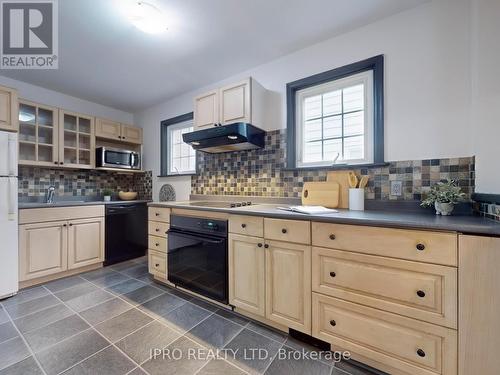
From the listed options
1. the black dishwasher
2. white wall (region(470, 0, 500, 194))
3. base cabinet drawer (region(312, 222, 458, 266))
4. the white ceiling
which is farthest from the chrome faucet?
white wall (region(470, 0, 500, 194))

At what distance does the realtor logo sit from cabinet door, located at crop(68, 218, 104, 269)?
1.71 m

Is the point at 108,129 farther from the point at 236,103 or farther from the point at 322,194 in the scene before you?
the point at 322,194

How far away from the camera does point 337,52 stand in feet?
6.05

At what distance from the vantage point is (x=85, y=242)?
2.58 meters

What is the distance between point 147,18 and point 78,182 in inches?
101

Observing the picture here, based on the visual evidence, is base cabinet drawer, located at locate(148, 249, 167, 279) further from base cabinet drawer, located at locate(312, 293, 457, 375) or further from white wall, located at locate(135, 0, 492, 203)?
white wall, located at locate(135, 0, 492, 203)

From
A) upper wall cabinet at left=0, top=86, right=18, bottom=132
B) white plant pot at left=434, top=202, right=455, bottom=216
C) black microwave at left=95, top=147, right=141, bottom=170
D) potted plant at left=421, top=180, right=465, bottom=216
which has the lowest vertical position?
white plant pot at left=434, top=202, right=455, bottom=216

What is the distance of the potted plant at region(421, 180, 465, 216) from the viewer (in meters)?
1.30

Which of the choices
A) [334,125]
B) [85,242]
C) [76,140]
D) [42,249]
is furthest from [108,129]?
[334,125]

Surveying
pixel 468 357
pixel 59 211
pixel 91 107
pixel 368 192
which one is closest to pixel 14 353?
pixel 59 211

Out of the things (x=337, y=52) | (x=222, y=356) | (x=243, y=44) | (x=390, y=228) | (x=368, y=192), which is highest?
(x=243, y=44)

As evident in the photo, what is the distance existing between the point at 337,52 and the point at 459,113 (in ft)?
3.32

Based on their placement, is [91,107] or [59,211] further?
[91,107]

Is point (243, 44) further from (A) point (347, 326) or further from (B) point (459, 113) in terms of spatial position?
(A) point (347, 326)
